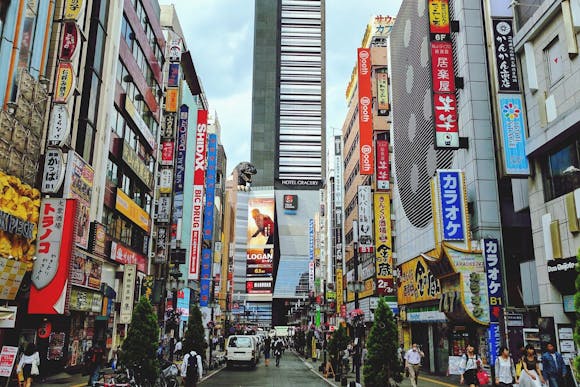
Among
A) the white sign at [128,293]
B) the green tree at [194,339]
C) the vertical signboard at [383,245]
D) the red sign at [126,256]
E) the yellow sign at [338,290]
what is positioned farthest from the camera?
the yellow sign at [338,290]

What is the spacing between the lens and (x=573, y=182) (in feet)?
59.9

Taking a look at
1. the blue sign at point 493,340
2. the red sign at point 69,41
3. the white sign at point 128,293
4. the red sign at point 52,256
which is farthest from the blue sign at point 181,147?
the blue sign at point 493,340

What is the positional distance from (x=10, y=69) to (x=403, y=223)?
29303mm

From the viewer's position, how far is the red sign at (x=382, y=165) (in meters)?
44.7

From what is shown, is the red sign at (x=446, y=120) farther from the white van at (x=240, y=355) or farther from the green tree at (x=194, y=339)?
the white van at (x=240, y=355)

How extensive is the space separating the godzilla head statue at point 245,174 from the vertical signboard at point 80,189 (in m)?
142

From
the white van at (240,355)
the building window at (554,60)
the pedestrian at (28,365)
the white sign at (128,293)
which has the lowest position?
the white van at (240,355)

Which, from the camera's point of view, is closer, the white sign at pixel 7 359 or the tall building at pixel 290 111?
the white sign at pixel 7 359

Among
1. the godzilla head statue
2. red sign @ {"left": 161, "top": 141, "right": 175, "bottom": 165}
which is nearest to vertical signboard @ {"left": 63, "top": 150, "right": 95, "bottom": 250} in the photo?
red sign @ {"left": 161, "top": 141, "right": 175, "bottom": 165}

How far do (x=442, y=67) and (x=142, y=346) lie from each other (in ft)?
65.8

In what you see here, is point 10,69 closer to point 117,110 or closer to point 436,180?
point 117,110

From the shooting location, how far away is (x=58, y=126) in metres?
22.4

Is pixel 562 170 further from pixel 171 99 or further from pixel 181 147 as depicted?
pixel 171 99

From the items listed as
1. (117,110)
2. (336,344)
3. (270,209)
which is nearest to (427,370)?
(336,344)
